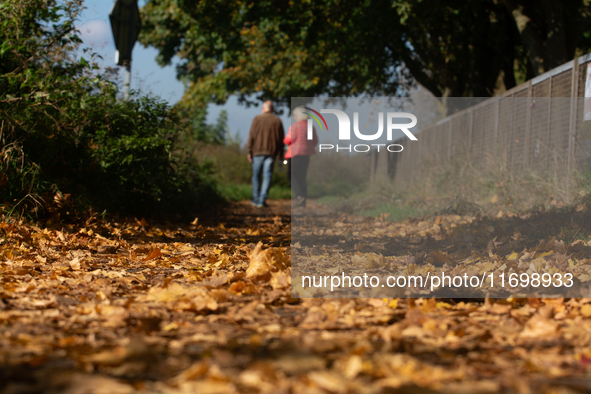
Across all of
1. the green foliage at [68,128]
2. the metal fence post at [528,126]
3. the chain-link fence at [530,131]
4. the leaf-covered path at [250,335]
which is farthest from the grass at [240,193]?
the leaf-covered path at [250,335]

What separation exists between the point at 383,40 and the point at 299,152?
25.9 feet

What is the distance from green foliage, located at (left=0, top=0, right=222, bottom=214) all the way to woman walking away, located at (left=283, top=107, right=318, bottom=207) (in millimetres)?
1420

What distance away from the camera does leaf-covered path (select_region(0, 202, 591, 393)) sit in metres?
1.59

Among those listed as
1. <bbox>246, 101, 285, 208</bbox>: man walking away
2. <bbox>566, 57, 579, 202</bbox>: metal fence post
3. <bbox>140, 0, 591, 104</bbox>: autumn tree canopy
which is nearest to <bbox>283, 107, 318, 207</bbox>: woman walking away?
<bbox>246, 101, 285, 208</bbox>: man walking away

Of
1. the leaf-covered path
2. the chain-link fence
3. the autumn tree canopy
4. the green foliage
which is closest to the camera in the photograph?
the leaf-covered path

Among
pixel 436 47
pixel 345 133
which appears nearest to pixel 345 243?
pixel 345 133

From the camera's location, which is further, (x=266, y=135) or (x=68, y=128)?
(x=266, y=135)

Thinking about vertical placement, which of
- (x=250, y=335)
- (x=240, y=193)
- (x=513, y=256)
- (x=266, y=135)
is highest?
(x=266, y=135)

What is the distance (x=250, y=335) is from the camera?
2.12 m

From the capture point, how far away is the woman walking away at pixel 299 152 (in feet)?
19.4

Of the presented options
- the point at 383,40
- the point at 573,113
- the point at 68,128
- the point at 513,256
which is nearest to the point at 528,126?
the point at 573,113

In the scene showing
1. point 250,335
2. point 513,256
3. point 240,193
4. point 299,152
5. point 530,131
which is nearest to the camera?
point 250,335

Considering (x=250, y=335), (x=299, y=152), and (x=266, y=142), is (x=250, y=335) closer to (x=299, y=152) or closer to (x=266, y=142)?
(x=299, y=152)

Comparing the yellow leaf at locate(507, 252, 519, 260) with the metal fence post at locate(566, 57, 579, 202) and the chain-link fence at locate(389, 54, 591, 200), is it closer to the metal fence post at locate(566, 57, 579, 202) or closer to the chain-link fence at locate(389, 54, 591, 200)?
the chain-link fence at locate(389, 54, 591, 200)
